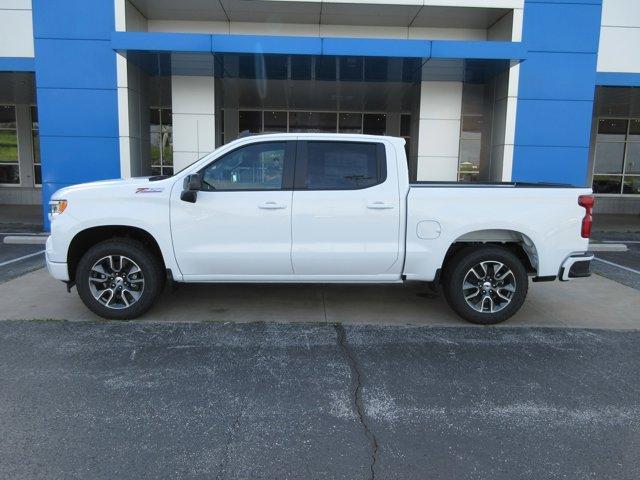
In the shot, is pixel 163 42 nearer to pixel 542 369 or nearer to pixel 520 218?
pixel 520 218

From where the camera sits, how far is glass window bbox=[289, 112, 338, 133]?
1936 centimetres

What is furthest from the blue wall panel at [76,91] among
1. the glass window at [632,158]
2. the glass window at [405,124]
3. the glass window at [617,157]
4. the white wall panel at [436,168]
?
the glass window at [632,158]

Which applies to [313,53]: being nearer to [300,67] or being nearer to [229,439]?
A: [300,67]

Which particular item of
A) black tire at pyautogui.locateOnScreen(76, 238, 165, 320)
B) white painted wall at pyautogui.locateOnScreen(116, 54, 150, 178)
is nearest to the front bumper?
black tire at pyautogui.locateOnScreen(76, 238, 165, 320)

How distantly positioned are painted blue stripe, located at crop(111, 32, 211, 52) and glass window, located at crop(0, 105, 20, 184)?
10.7 meters

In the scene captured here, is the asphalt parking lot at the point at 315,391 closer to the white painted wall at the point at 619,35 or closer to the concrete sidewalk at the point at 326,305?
the concrete sidewalk at the point at 326,305

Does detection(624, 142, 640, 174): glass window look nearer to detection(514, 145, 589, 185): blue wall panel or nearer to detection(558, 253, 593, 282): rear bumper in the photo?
detection(514, 145, 589, 185): blue wall panel

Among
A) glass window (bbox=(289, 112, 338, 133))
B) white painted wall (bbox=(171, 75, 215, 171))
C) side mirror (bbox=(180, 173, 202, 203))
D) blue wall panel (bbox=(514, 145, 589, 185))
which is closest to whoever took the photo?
side mirror (bbox=(180, 173, 202, 203))

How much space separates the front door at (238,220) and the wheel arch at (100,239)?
16.4 inches

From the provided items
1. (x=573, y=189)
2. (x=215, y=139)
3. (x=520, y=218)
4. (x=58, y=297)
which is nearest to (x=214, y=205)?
(x=58, y=297)

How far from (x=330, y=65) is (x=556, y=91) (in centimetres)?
484

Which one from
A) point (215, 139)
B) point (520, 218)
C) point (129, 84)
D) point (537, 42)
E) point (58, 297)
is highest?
point (537, 42)

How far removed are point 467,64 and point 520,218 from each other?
19.7 feet

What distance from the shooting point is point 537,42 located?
433 inches
